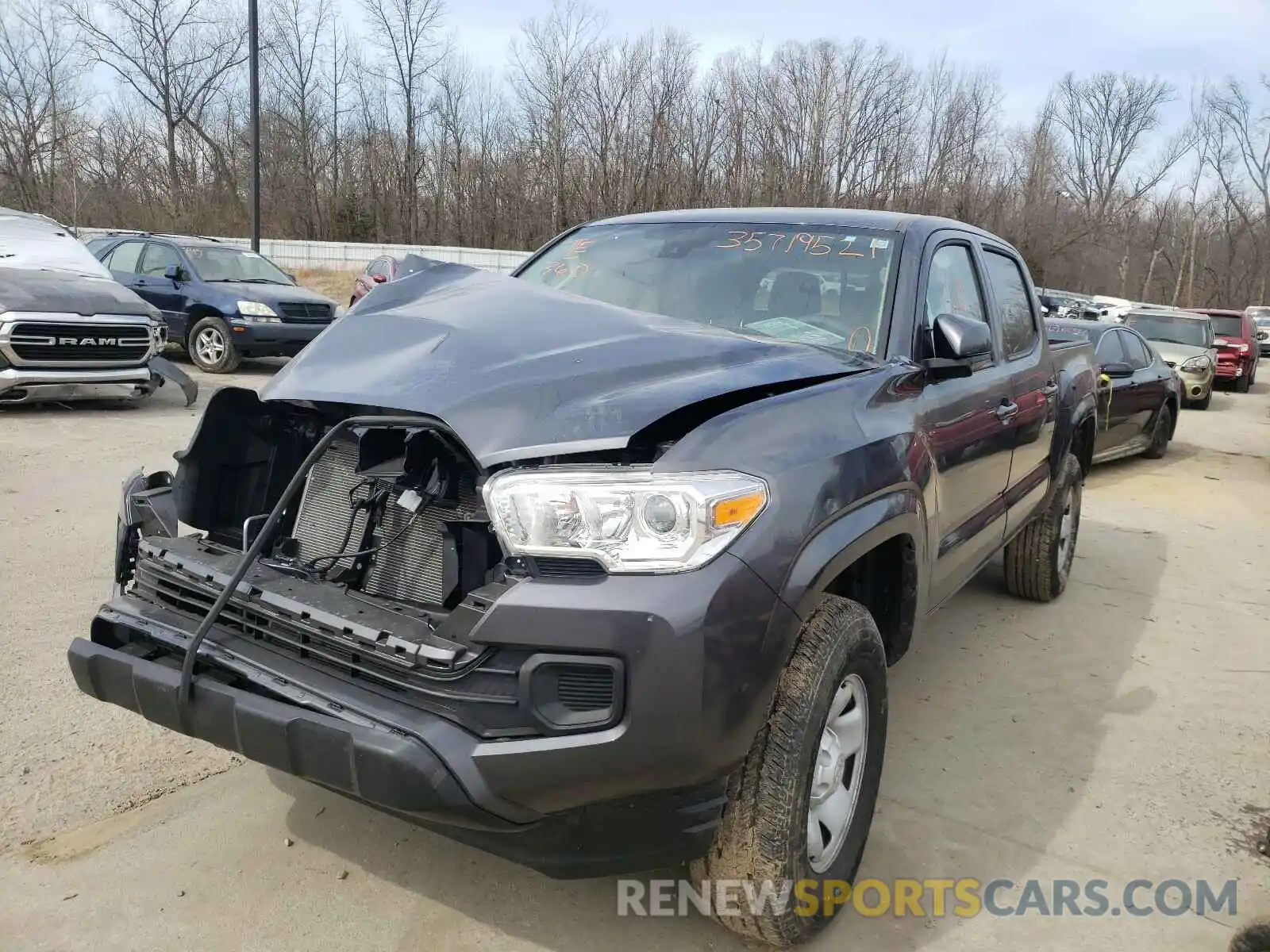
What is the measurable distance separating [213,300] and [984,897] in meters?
11.7

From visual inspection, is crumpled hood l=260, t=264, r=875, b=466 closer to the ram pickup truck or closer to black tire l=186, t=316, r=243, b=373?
the ram pickup truck

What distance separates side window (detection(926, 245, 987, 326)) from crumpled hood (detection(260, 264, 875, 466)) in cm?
69

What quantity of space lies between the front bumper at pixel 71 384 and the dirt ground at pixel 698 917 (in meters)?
3.85

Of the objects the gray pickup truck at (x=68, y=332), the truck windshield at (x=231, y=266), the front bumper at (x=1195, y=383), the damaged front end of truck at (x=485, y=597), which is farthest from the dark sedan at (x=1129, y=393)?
the truck windshield at (x=231, y=266)

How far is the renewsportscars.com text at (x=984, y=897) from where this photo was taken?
2.60m

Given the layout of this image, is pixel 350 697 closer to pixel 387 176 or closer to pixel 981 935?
pixel 981 935

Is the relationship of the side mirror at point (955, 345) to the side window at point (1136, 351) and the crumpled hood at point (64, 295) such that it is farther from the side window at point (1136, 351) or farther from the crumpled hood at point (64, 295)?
the crumpled hood at point (64, 295)

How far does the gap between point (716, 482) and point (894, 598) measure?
1.13 metres

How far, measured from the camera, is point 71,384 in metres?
8.98

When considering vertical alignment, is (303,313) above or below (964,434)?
above

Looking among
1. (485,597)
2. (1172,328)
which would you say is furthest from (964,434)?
(1172,328)

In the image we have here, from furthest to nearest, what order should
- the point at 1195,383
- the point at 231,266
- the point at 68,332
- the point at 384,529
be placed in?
the point at 1195,383
the point at 231,266
the point at 68,332
the point at 384,529

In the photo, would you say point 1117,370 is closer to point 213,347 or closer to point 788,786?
point 788,786

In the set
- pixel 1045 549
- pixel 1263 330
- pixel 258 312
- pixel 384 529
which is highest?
pixel 1263 330
